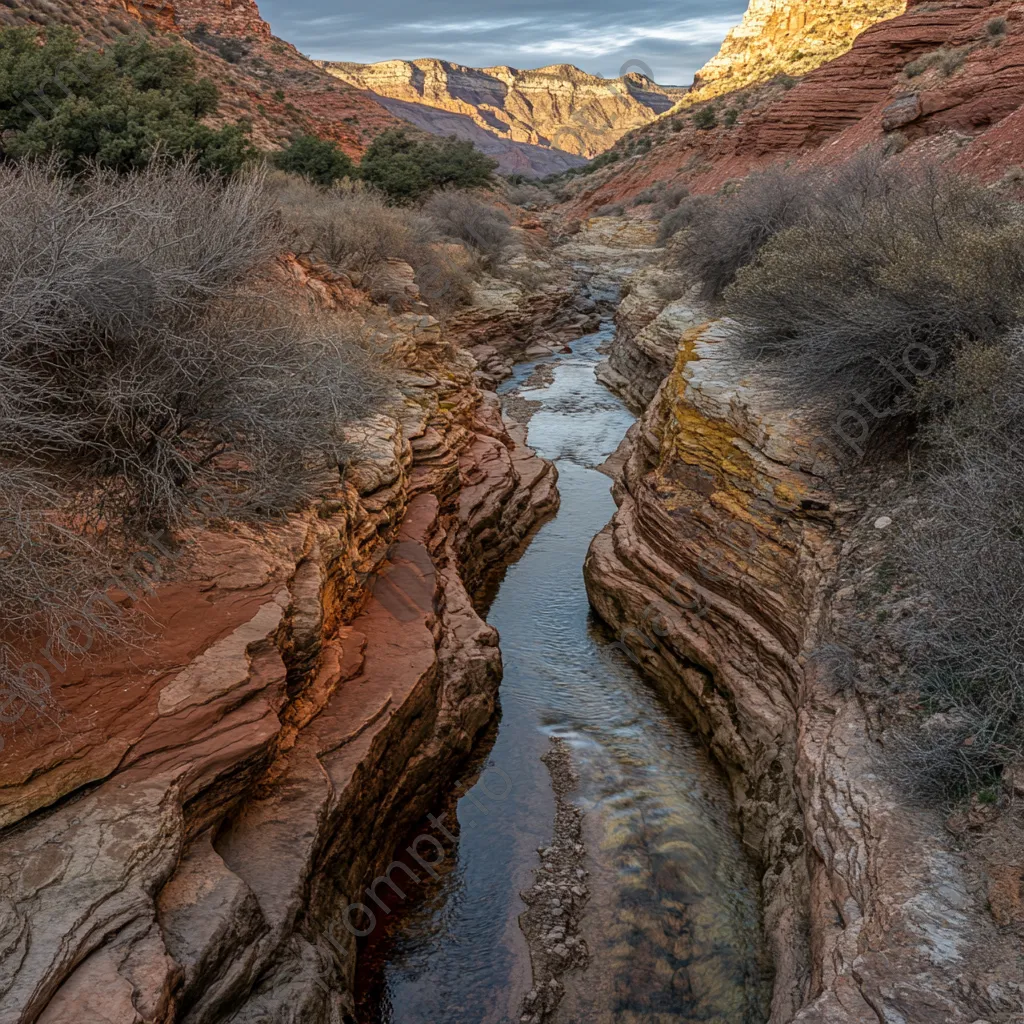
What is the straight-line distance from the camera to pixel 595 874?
21.0 feet

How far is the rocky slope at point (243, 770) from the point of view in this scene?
372 cm

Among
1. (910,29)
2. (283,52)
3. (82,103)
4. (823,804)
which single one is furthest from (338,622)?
(283,52)

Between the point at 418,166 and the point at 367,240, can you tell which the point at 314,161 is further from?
the point at 367,240

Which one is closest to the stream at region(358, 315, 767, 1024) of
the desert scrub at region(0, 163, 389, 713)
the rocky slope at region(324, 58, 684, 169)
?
the desert scrub at region(0, 163, 389, 713)

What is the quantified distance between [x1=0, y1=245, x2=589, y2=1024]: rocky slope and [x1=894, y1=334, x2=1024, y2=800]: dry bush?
11.7 ft

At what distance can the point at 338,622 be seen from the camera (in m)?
7.05

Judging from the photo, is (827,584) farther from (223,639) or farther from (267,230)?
(267,230)

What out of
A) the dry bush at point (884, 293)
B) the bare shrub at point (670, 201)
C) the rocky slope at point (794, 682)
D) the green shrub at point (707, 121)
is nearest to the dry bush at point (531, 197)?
the green shrub at point (707, 121)

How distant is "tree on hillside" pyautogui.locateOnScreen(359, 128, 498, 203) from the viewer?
28.8 meters

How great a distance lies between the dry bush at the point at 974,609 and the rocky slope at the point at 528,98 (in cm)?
14176

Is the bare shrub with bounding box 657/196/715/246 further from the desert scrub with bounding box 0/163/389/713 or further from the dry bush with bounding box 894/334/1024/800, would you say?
the dry bush with bounding box 894/334/1024/800

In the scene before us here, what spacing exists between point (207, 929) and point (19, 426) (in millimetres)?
3447

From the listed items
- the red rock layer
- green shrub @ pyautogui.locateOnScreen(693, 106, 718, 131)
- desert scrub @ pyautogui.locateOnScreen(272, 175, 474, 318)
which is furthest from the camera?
the red rock layer

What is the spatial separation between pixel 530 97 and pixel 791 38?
114629 mm
